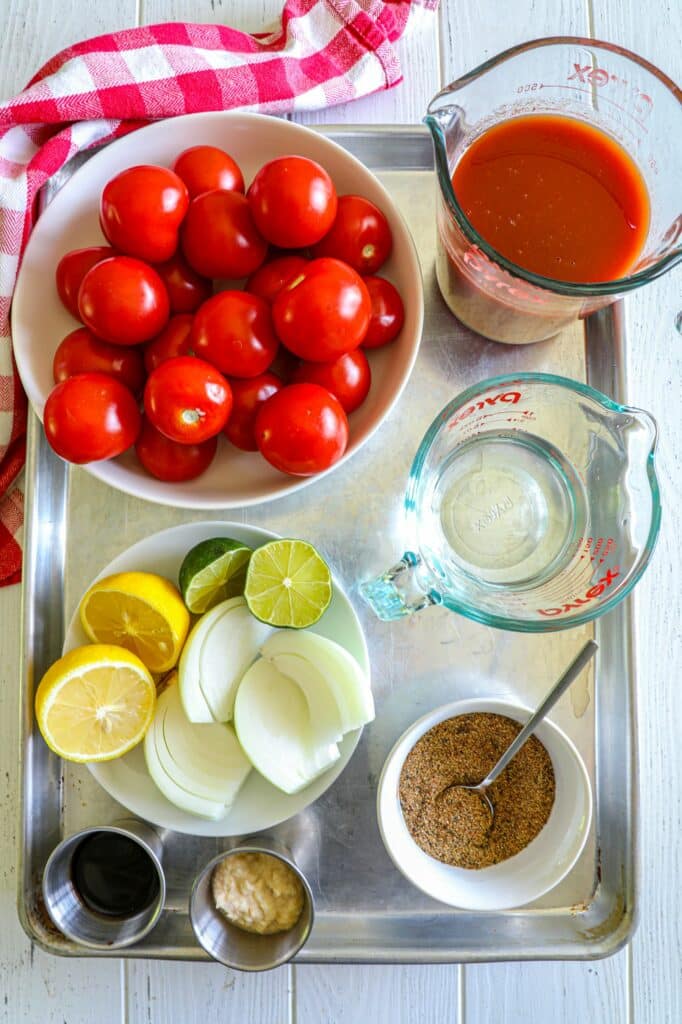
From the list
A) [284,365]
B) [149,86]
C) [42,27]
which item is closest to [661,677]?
[284,365]

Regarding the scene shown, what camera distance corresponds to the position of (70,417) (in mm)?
911

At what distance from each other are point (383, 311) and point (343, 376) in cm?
9

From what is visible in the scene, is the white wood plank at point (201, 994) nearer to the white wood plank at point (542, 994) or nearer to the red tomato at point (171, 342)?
the white wood plank at point (542, 994)

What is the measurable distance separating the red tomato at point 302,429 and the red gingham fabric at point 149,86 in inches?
14.1

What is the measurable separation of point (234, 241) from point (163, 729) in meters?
0.57

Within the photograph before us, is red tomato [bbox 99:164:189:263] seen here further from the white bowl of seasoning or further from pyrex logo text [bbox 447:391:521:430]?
the white bowl of seasoning

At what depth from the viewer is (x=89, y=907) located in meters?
1.01

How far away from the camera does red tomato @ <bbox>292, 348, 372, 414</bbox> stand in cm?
96

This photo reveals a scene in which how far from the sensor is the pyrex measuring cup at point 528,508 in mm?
918

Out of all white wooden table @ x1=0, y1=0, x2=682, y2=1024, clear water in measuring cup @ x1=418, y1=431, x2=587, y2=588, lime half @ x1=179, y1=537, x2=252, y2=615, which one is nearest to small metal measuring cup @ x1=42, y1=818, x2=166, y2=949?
white wooden table @ x1=0, y1=0, x2=682, y2=1024

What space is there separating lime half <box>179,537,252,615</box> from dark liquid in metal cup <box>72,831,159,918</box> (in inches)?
11.8

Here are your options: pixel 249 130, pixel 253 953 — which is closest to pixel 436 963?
pixel 253 953

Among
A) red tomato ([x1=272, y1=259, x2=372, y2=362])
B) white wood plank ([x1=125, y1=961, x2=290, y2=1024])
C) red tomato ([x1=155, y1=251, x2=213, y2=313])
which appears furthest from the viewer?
white wood plank ([x1=125, y1=961, x2=290, y2=1024])

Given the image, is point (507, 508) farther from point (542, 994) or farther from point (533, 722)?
point (542, 994)
